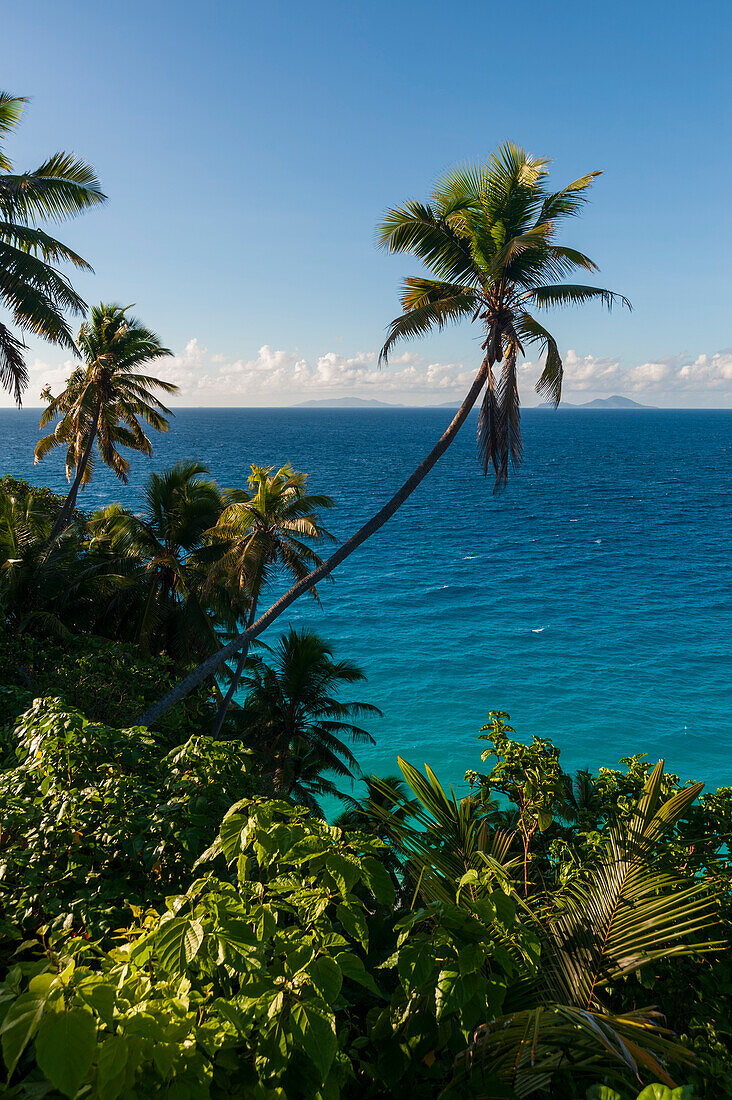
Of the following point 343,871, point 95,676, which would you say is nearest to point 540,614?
point 95,676

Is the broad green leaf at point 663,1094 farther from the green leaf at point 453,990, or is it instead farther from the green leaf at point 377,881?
the green leaf at point 377,881

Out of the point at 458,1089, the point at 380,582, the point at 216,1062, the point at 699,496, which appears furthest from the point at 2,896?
the point at 699,496

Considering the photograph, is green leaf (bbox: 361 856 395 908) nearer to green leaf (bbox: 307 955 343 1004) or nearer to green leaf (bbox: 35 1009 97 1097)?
green leaf (bbox: 307 955 343 1004)

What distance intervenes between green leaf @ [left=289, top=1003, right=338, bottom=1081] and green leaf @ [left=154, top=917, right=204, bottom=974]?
1.51 ft

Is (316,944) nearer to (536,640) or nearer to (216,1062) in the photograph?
(216,1062)

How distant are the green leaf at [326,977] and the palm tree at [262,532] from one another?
1454 centimetres

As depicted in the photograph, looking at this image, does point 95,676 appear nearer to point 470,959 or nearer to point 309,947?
point 309,947

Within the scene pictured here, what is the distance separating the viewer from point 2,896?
3758 millimetres

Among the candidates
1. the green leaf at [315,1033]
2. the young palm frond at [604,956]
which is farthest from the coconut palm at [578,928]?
the green leaf at [315,1033]

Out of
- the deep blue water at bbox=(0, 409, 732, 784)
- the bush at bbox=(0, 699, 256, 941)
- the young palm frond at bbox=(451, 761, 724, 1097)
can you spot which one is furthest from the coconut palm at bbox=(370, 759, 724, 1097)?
the deep blue water at bbox=(0, 409, 732, 784)

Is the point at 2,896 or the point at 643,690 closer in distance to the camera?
the point at 2,896

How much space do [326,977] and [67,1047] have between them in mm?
933

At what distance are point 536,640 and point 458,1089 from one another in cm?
3855

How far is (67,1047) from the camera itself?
6.56 ft
